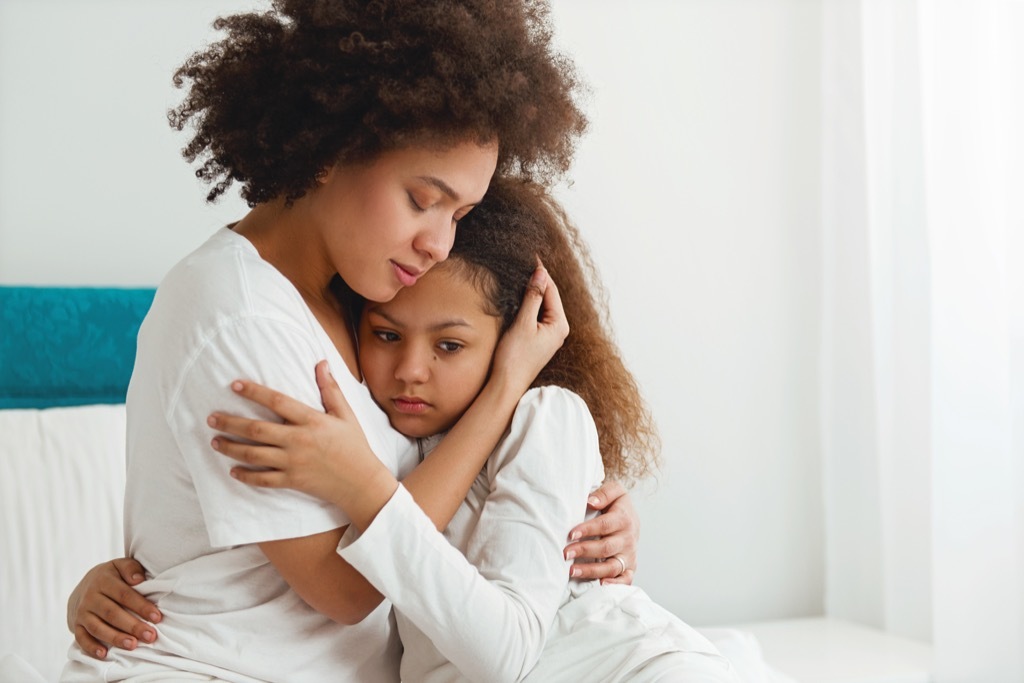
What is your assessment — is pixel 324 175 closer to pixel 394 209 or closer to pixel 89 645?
pixel 394 209

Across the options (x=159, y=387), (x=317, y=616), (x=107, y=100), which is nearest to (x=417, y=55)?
(x=159, y=387)

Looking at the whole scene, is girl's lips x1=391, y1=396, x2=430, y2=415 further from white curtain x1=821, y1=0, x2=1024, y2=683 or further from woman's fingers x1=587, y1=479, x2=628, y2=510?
white curtain x1=821, y1=0, x2=1024, y2=683

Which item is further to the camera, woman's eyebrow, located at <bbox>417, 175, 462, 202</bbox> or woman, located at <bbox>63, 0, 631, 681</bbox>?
woman's eyebrow, located at <bbox>417, 175, 462, 202</bbox>

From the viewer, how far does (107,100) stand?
7.48ft

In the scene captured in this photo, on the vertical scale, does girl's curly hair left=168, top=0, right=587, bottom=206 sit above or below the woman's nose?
above

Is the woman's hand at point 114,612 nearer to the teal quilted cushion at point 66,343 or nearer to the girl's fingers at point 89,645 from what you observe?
the girl's fingers at point 89,645

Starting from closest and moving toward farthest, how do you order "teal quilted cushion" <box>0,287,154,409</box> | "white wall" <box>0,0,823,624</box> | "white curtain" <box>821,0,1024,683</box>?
"teal quilted cushion" <box>0,287,154,409</box> < "white curtain" <box>821,0,1024,683</box> < "white wall" <box>0,0,823,624</box>

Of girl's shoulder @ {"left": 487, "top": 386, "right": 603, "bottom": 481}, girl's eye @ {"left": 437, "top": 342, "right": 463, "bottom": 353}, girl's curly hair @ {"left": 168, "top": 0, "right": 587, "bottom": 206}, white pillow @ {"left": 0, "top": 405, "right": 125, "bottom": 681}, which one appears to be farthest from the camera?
white pillow @ {"left": 0, "top": 405, "right": 125, "bottom": 681}

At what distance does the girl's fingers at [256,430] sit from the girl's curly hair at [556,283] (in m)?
0.44

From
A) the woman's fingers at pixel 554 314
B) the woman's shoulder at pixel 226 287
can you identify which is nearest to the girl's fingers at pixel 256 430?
the woman's shoulder at pixel 226 287

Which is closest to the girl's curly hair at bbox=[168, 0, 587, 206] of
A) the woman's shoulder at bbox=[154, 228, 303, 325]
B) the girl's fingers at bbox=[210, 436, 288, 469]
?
the woman's shoulder at bbox=[154, 228, 303, 325]

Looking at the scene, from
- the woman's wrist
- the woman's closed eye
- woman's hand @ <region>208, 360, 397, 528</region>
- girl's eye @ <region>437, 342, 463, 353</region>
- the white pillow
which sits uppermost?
the woman's closed eye

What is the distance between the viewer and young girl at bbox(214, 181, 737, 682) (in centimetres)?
109

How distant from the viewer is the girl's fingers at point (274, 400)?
1052 mm
